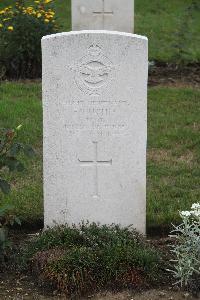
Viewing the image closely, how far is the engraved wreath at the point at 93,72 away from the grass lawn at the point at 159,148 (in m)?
1.27

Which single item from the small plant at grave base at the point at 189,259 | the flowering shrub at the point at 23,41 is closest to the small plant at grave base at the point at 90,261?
the small plant at grave base at the point at 189,259

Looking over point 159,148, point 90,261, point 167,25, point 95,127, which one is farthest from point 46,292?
point 167,25

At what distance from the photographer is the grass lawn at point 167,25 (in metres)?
12.0

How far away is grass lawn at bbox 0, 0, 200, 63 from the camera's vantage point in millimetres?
11969

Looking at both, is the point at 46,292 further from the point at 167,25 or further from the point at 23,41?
the point at 167,25

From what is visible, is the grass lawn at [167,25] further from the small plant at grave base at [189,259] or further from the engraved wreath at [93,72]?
the small plant at grave base at [189,259]

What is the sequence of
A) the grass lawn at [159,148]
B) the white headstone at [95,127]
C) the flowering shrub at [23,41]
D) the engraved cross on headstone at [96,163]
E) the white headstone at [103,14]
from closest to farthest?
the white headstone at [95,127] < the engraved cross on headstone at [96,163] < the grass lawn at [159,148] < the flowering shrub at [23,41] < the white headstone at [103,14]

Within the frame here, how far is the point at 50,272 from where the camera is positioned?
504 centimetres

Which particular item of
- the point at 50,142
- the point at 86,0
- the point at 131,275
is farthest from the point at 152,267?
the point at 86,0

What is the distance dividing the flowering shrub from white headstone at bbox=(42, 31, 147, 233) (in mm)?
5101

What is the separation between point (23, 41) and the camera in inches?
420

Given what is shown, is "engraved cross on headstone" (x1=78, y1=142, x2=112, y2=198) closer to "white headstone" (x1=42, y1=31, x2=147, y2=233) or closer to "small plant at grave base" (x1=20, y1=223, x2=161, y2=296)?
"white headstone" (x1=42, y1=31, x2=147, y2=233)

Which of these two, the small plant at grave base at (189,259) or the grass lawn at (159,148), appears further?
the grass lawn at (159,148)

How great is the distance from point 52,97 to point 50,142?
326 millimetres
